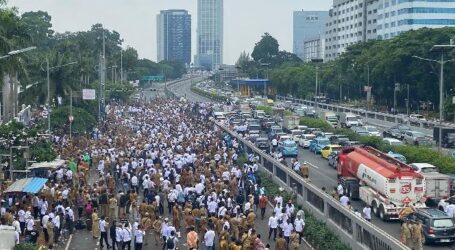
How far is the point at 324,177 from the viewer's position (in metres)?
41.6

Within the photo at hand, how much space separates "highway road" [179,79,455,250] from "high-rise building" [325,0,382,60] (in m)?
102

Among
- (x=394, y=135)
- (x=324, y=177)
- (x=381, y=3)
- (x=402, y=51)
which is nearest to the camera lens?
(x=324, y=177)

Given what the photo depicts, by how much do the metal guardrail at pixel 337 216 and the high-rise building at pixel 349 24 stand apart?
117470 millimetres

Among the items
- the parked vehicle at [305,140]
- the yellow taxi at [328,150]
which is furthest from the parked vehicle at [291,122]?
the yellow taxi at [328,150]

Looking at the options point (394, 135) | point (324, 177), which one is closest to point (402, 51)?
point (394, 135)

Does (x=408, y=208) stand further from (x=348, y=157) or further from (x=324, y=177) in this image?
(x=324, y=177)

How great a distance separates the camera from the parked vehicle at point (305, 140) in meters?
55.4

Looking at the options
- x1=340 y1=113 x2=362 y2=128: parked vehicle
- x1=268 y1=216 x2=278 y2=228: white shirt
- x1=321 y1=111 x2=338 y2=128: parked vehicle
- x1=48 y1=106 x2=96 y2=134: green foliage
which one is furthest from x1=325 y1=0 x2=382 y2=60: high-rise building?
x1=268 y1=216 x2=278 y2=228: white shirt

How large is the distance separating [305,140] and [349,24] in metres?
112

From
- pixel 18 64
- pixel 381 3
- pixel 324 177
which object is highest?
pixel 381 3

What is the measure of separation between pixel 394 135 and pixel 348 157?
80.7 ft

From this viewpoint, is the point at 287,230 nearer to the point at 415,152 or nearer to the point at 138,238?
the point at 138,238

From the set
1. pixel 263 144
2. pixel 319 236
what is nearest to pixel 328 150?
pixel 263 144

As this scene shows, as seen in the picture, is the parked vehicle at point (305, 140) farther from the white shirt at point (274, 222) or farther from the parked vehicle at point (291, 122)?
the white shirt at point (274, 222)
